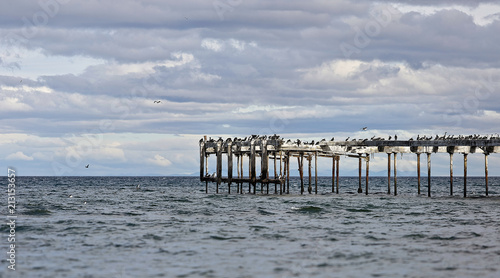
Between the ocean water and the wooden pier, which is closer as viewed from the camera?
the ocean water

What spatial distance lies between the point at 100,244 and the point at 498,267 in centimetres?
1506

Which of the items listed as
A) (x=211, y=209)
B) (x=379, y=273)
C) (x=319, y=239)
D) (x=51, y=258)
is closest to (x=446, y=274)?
(x=379, y=273)

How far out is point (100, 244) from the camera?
A: 27.2 meters

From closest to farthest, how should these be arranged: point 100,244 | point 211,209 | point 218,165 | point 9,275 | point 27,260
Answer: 1. point 9,275
2. point 27,260
3. point 100,244
4. point 211,209
5. point 218,165

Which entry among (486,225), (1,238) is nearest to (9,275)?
(1,238)

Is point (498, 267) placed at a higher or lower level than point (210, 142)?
lower

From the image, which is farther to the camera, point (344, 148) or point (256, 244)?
point (344, 148)

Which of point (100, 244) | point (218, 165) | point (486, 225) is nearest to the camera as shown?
point (100, 244)

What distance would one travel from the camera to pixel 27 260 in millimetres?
23391

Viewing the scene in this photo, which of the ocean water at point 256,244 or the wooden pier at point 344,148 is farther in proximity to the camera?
the wooden pier at point 344,148

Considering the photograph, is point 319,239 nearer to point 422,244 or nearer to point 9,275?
point 422,244

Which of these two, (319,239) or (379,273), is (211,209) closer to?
(319,239)

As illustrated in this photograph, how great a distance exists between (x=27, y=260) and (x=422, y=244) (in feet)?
49.9

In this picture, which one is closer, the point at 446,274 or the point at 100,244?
the point at 446,274
